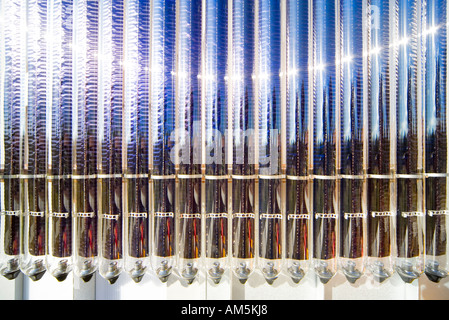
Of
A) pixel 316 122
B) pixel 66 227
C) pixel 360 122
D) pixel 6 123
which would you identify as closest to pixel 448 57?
pixel 360 122

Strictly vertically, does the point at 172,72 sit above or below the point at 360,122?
above

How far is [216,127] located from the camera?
818 millimetres

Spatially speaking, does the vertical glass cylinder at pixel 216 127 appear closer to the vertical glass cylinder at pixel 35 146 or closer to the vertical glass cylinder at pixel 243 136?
the vertical glass cylinder at pixel 243 136

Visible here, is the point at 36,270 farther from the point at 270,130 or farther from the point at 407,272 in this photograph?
the point at 407,272

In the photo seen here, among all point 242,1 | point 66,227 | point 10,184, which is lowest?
point 66,227

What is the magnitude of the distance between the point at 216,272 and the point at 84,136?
2.10 feet

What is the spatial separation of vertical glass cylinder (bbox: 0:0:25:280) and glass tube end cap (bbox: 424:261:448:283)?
4.62ft

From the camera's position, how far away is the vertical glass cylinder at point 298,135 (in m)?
0.80

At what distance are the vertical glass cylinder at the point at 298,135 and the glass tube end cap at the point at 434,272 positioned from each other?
0.41m

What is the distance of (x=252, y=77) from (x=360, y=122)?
377mm

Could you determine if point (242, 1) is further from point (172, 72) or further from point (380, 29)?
point (380, 29)

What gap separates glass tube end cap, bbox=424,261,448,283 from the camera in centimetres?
81

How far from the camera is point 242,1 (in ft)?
2.72

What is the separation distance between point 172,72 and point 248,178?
43 cm
